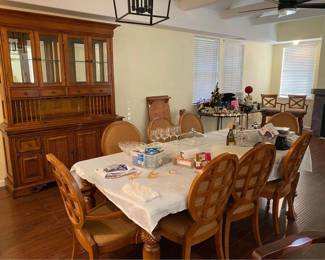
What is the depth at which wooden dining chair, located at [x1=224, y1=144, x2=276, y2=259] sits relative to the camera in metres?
2.00

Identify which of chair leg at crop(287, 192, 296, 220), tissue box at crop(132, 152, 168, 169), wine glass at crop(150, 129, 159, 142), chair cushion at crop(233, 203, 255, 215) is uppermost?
wine glass at crop(150, 129, 159, 142)

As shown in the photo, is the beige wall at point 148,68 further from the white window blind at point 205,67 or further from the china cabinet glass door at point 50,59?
the china cabinet glass door at point 50,59

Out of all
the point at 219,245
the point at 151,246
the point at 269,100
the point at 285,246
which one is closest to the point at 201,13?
the point at 269,100

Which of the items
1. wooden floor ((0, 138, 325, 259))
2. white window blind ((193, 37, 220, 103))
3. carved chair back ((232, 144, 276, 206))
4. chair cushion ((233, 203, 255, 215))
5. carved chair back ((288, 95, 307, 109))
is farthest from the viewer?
carved chair back ((288, 95, 307, 109))

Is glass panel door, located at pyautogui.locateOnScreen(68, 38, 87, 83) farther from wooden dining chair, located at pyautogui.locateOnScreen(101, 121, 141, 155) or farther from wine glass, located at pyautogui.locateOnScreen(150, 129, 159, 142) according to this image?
wine glass, located at pyautogui.locateOnScreen(150, 129, 159, 142)

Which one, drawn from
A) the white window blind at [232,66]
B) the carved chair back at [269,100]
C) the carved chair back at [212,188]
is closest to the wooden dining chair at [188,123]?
the carved chair back at [212,188]

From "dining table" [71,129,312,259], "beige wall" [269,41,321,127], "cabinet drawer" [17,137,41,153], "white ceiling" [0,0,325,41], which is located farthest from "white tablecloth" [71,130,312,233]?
"beige wall" [269,41,321,127]

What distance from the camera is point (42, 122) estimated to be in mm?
3430

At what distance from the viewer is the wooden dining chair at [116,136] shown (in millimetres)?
2775

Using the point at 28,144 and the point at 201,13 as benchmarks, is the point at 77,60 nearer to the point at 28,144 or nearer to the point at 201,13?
the point at 28,144

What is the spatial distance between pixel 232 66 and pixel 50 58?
14.7 ft

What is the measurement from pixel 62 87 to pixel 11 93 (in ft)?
2.00

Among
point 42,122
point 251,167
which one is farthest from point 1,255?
point 251,167

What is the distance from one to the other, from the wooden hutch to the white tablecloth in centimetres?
132
